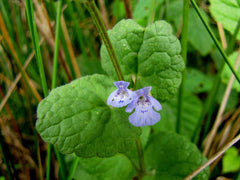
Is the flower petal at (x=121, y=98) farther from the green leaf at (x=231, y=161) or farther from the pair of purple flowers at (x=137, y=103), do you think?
the green leaf at (x=231, y=161)

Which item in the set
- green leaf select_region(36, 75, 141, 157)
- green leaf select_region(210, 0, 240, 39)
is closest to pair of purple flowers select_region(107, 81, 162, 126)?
green leaf select_region(36, 75, 141, 157)

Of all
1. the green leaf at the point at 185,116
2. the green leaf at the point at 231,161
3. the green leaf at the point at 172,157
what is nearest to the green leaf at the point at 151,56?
the green leaf at the point at 172,157

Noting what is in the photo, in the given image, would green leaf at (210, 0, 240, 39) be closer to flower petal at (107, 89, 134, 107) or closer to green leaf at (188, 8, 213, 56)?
green leaf at (188, 8, 213, 56)

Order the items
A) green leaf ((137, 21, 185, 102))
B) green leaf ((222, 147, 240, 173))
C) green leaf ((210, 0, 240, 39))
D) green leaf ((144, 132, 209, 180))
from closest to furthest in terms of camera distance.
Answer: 1. green leaf ((137, 21, 185, 102))
2. green leaf ((144, 132, 209, 180))
3. green leaf ((210, 0, 240, 39))
4. green leaf ((222, 147, 240, 173))

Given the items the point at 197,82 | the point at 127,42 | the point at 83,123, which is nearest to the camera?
the point at 83,123

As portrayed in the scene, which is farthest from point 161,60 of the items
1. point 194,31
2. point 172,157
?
point 194,31

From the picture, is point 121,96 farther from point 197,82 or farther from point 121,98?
point 197,82
